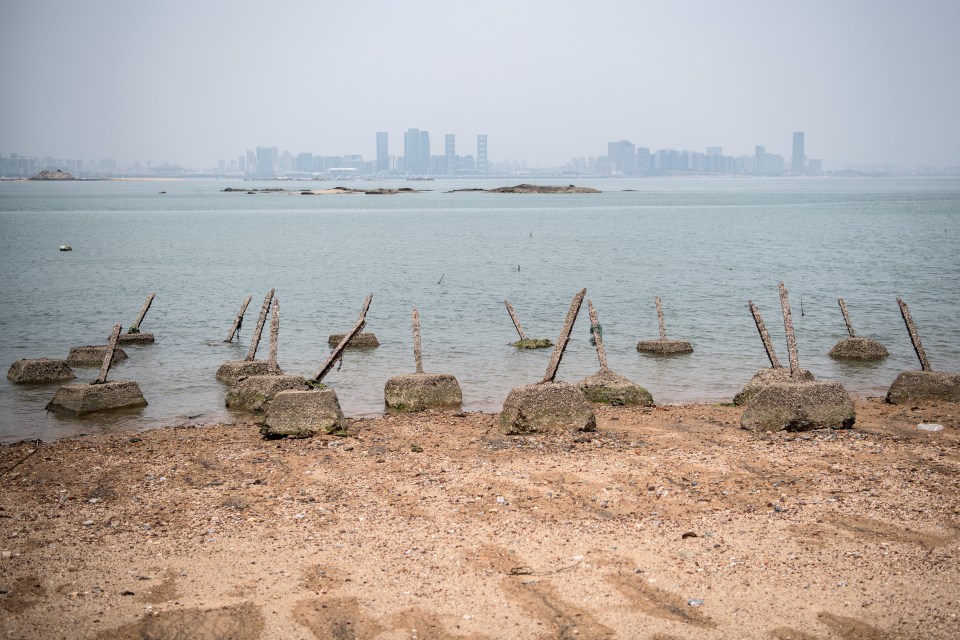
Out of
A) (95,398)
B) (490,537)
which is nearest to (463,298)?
(95,398)

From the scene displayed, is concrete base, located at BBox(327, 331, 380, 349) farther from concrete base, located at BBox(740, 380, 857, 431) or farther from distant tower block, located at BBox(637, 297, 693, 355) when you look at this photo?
concrete base, located at BBox(740, 380, 857, 431)

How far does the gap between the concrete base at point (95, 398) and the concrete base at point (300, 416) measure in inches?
189

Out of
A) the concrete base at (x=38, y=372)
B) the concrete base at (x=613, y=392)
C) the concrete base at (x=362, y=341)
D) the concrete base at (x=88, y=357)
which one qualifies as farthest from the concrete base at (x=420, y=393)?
the concrete base at (x=88, y=357)

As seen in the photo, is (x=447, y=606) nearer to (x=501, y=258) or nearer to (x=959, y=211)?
(x=501, y=258)

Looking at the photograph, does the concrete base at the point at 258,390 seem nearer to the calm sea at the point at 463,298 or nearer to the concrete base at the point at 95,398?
the calm sea at the point at 463,298

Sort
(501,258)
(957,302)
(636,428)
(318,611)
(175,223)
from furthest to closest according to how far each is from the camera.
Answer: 1. (175,223)
2. (501,258)
3. (957,302)
4. (636,428)
5. (318,611)

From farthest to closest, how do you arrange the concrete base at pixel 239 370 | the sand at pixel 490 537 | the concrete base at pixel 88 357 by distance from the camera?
1. the concrete base at pixel 88 357
2. the concrete base at pixel 239 370
3. the sand at pixel 490 537

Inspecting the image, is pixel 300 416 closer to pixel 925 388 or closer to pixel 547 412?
pixel 547 412

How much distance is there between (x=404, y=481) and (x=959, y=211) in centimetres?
12046

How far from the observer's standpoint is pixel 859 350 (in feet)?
76.7

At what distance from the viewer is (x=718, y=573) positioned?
339 inches

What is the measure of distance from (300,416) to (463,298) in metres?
23.7

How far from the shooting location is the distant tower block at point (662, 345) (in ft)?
79.3

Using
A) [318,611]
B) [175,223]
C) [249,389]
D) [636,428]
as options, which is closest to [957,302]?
[636,428]
